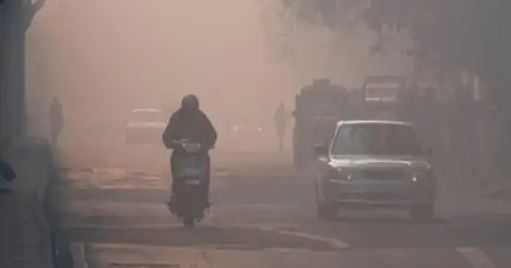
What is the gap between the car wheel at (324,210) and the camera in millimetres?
4055

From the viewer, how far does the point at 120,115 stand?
3996 millimetres

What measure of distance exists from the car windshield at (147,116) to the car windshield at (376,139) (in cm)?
99

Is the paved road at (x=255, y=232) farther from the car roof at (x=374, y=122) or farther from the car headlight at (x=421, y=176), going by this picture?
the car roof at (x=374, y=122)

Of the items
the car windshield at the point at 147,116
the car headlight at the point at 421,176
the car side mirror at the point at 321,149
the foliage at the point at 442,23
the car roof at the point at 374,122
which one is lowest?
the car headlight at the point at 421,176

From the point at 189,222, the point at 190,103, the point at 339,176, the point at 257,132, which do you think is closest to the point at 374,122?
the point at 339,176

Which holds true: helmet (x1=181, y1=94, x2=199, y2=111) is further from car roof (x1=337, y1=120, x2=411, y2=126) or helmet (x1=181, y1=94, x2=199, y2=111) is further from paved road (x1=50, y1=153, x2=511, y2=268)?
car roof (x1=337, y1=120, x2=411, y2=126)

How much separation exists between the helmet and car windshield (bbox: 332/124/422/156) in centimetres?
80

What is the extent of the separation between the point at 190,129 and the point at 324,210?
89 centimetres

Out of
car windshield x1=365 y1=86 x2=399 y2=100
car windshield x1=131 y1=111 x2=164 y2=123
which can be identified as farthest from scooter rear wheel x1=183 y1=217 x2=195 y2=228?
car windshield x1=365 y1=86 x2=399 y2=100

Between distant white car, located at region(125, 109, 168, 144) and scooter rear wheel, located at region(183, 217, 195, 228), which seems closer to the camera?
distant white car, located at region(125, 109, 168, 144)

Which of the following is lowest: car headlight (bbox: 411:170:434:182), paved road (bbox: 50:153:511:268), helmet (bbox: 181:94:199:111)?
paved road (bbox: 50:153:511:268)

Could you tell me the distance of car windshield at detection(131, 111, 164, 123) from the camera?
13.0ft

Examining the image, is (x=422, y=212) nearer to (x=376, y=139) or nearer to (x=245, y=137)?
(x=376, y=139)

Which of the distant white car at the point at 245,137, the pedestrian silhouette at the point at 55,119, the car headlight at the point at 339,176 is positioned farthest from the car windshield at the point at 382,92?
the pedestrian silhouette at the point at 55,119
